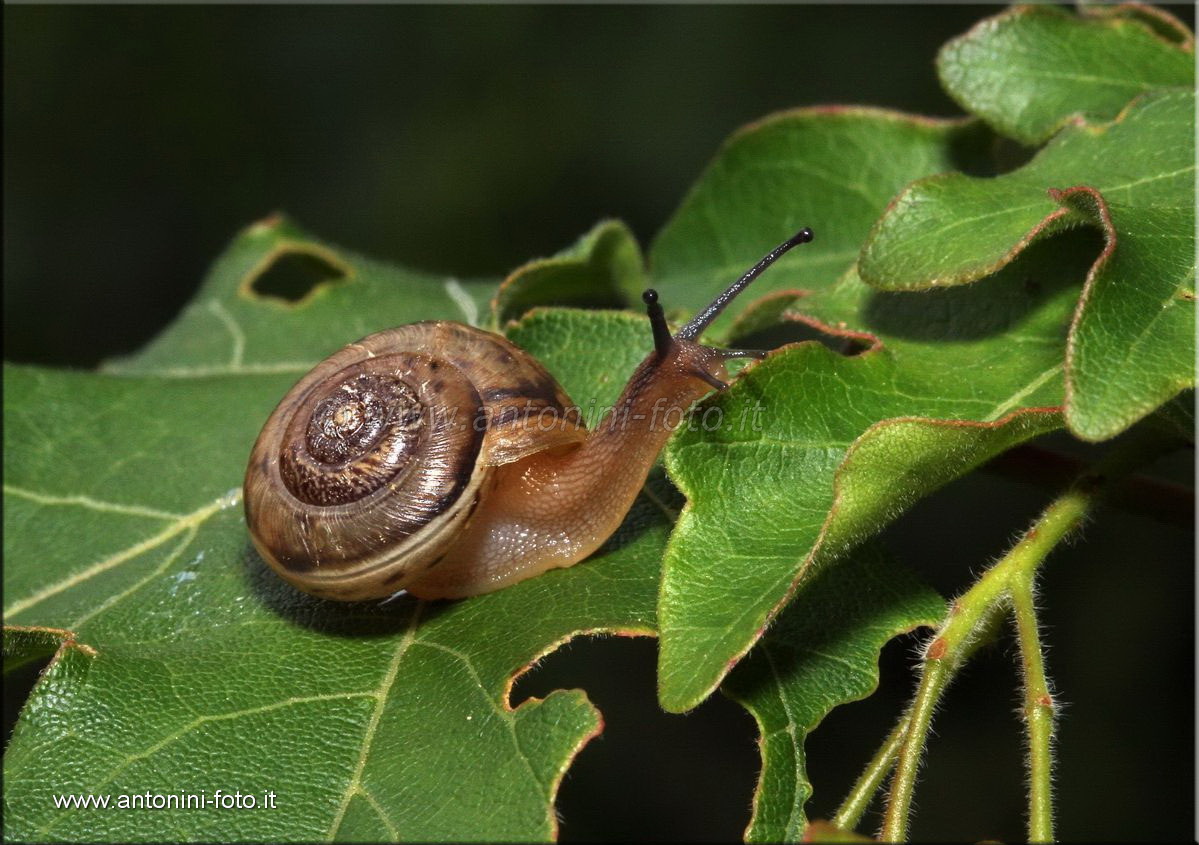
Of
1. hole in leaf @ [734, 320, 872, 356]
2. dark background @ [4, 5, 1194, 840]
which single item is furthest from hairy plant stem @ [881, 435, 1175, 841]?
dark background @ [4, 5, 1194, 840]

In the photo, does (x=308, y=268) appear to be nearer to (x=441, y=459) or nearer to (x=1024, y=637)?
(x=441, y=459)

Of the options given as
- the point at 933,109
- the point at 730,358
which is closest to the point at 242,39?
the point at 933,109

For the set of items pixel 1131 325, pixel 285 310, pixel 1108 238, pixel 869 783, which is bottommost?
pixel 869 783

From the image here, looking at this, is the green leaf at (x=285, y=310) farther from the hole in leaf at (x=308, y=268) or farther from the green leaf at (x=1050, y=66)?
the green leaf at (x=1050, y=66)

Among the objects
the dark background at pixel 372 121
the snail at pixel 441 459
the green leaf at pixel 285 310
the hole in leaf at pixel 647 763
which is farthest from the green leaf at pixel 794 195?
the dark background at pixel 372 121

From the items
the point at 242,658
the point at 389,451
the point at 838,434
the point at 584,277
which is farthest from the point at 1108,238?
the point at 242,658
